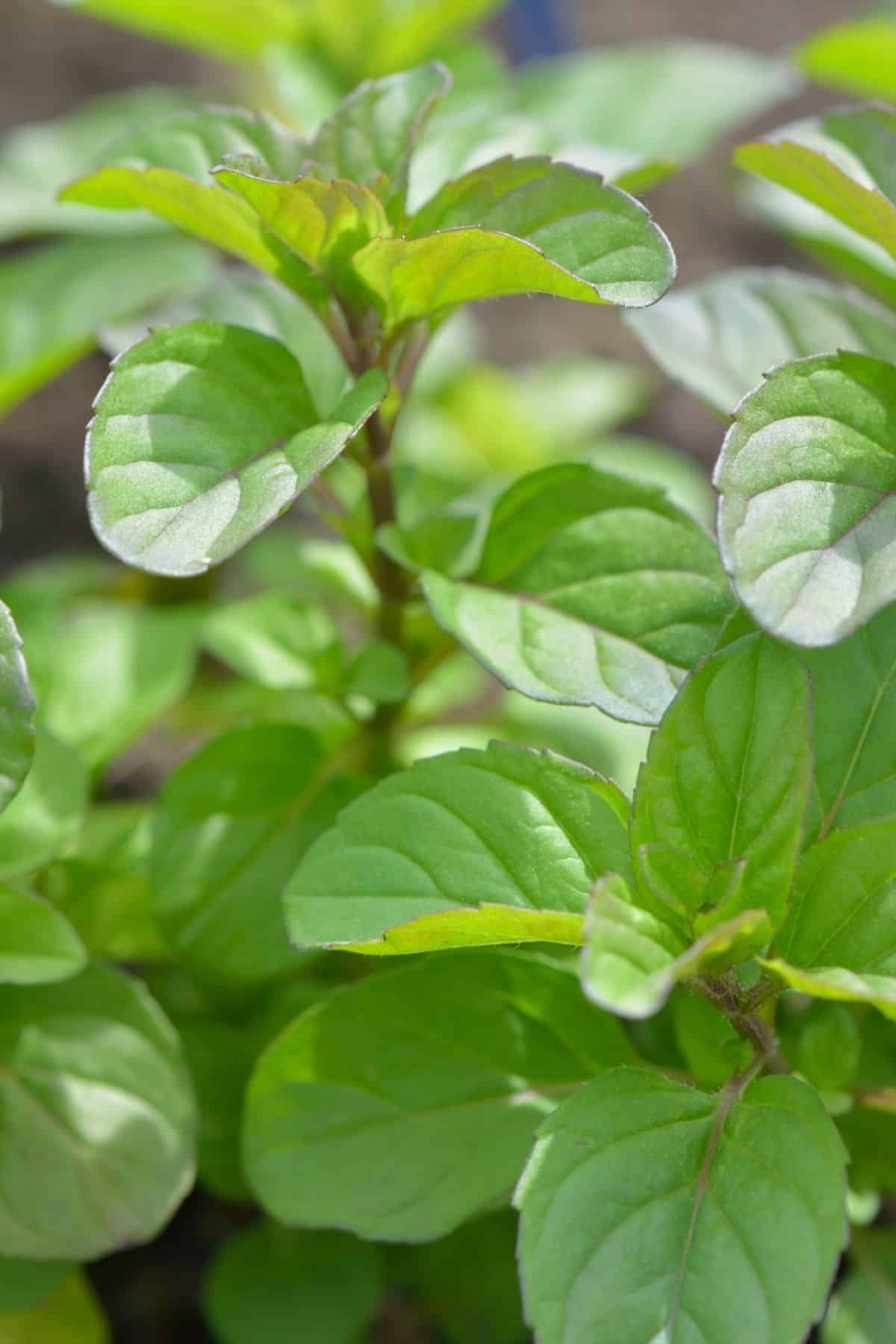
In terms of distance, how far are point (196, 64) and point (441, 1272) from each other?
2.22 metres

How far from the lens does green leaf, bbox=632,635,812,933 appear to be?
2.35ft

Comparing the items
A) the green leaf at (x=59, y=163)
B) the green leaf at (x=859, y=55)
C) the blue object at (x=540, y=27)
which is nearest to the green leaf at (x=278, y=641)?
the green leaf at (x=59, y=163)

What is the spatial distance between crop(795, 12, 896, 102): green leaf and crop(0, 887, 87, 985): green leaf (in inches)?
50.5

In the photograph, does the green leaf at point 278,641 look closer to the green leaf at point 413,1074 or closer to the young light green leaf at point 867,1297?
the green leaf at point 413,1074

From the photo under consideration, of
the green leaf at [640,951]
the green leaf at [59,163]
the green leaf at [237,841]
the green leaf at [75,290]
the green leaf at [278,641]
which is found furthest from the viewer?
the green leaf at [59,163]

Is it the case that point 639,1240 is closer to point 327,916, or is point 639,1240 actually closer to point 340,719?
point 327,916

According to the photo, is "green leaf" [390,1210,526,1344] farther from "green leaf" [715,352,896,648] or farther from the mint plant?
"green leaf" [715,352,896,648]

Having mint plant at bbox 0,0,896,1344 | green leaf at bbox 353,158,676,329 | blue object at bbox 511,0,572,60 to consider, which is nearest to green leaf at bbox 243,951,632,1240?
mint plant at bbox 0,0,896,1344

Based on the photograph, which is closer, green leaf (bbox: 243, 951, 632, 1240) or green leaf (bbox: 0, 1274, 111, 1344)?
green leaf (bbox: 243, 951, 632, 1240)

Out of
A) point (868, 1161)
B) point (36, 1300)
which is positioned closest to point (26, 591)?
point (36, 1300)

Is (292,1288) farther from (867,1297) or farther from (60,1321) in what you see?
(867,1297)

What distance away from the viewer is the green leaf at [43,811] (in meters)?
0.91

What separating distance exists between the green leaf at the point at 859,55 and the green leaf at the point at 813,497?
0.86 meters

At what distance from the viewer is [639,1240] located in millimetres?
679
